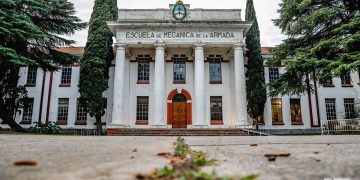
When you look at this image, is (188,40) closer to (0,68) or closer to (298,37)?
(298,37)

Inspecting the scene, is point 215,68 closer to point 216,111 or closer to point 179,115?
point 216,111

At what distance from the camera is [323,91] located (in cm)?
2419

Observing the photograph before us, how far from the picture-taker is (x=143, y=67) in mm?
22297

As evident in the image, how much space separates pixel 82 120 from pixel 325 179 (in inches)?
948

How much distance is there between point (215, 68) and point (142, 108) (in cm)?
730

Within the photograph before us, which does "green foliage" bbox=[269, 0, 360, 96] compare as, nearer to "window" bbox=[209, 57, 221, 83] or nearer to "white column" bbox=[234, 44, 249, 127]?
"white column" bbox=[234, 44, 249, 127]

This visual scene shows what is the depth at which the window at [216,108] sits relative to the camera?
21531 mm

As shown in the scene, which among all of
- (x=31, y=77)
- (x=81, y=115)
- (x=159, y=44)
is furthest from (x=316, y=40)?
(x=31, y=77)

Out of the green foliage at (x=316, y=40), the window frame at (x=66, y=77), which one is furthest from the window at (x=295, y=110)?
the window frame at (x=66, y=77)

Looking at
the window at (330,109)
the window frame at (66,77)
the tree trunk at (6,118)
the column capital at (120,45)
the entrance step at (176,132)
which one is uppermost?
the column capital at (120,45)

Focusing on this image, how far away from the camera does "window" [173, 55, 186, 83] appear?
22.2 m

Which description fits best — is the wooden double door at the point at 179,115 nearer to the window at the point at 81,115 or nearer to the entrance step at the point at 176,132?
the entrance step at the point at 176,132

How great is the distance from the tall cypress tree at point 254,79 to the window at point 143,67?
8601 millimetres

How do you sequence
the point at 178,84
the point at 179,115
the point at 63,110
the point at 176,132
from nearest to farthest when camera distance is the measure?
the point at 176,132 → the point at 179,115 → the point at 178,84 → the point at 63,110
